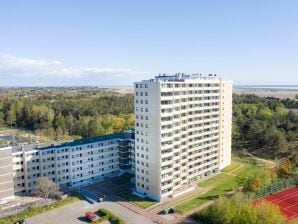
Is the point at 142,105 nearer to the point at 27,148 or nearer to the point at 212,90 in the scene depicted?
the point at 212,90

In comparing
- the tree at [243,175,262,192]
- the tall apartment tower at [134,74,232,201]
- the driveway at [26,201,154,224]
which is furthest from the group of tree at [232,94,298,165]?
the driveway at [26,201,154,224]

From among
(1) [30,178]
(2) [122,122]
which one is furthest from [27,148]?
(2) [122,122]

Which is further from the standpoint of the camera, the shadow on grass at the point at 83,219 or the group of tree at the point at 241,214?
the shadow on grass at the point at 83,219

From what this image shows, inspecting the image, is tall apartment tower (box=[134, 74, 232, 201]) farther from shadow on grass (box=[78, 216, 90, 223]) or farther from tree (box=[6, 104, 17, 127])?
tree (box=[6, 104, 17, 127])

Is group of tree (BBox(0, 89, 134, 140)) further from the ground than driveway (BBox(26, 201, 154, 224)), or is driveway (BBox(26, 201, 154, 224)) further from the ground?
group of tree (BBox(0, 89, 134, 140))

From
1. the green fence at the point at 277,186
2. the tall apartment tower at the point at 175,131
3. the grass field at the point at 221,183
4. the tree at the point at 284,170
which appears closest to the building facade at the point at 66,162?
the tall apartment tower at the point at 175,131

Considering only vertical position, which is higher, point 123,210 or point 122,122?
point 122,122

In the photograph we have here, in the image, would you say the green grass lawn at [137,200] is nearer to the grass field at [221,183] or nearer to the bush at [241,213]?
the grass field at [221,183]
